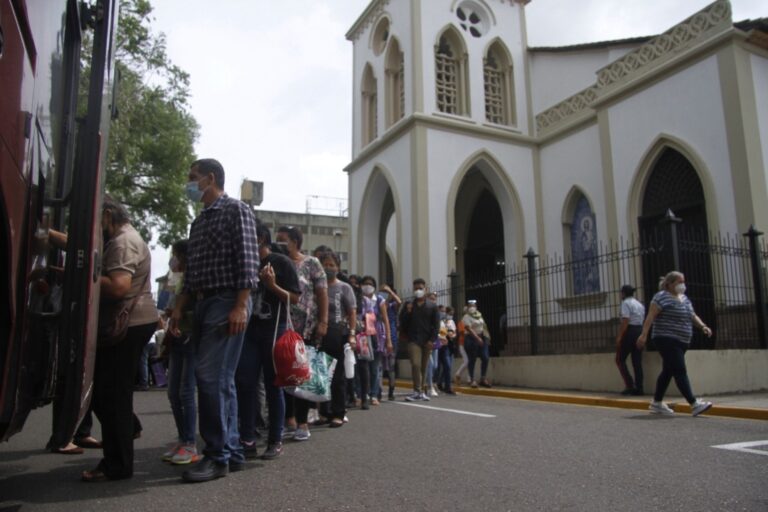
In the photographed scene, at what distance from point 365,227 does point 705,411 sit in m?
15.1

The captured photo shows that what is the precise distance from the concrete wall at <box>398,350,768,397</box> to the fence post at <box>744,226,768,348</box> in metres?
0.47

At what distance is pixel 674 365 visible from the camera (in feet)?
24.0

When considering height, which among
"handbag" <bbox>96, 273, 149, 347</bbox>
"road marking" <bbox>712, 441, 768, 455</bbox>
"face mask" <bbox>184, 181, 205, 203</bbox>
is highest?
"face mask" <bbox>184, 181, 205, 203</bbox>

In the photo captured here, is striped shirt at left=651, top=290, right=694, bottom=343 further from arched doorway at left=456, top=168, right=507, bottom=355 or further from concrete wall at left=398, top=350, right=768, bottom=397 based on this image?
arched doorway at left=456, top=168, right=507, bottom=355

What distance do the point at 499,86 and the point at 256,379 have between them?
17793 mm

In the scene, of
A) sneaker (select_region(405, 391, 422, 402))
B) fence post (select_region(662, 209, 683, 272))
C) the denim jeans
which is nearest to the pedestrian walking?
sneaker (select_region(405, 391, 422, 402))

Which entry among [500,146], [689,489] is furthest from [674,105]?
[689,489]

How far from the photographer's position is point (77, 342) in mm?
2938

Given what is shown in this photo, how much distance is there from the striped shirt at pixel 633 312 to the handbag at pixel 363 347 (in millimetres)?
4048

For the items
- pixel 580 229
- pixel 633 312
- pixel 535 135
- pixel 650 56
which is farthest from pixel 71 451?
pixel 535 135

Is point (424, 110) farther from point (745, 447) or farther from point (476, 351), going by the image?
point (745, 447)

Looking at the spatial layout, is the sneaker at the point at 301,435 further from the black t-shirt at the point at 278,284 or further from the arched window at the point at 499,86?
the arched window at the point at 499,86

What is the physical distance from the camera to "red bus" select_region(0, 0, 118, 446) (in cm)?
226

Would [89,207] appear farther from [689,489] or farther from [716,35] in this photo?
[716,35]
